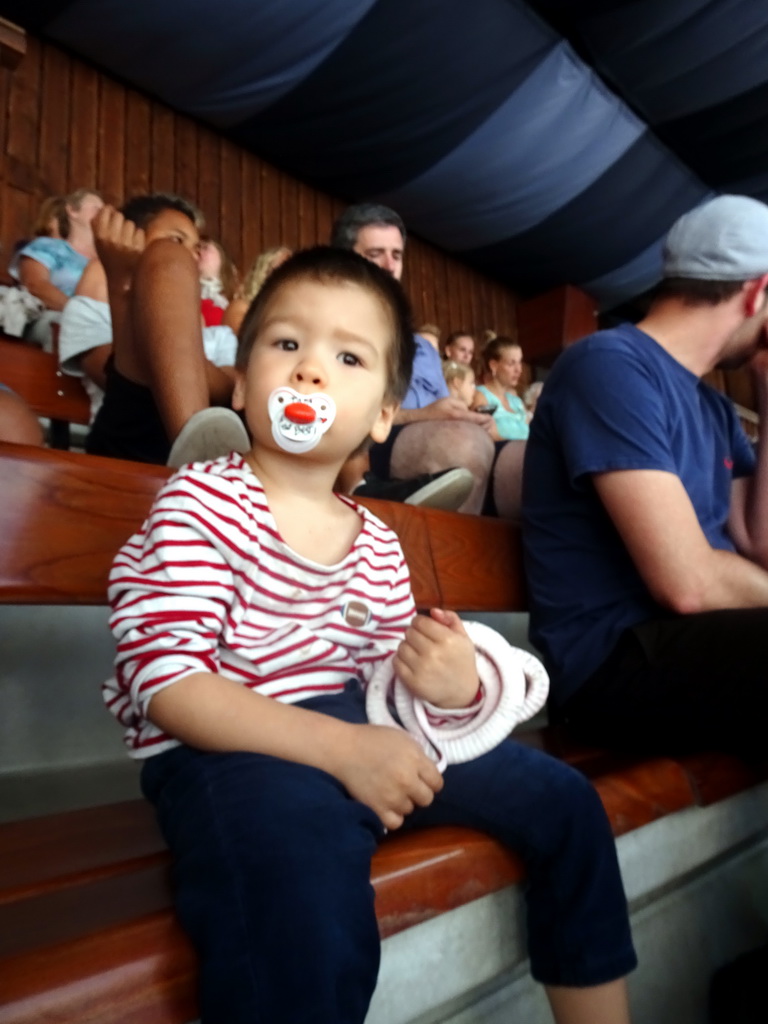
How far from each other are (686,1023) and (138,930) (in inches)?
28.8

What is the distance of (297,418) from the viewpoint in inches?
27.4

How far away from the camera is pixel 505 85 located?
333cm

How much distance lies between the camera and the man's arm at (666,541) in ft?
3.24

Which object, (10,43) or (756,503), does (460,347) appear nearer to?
(756,503)

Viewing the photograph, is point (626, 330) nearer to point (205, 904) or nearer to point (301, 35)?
point (205, 904)

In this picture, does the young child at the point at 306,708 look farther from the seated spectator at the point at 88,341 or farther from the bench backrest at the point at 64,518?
the seated spectator at the point at 88,341

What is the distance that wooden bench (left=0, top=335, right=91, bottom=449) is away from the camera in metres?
1.59

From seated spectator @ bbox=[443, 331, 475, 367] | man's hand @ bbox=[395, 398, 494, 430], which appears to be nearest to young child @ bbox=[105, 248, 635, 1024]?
man's hand @ bbox=[395, 398, 494, 430]

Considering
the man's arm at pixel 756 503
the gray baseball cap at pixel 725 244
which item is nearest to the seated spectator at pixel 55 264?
the gray baseball cap at pixel 725 244

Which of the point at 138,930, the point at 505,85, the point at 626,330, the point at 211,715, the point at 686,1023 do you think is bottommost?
the point at 686,1023

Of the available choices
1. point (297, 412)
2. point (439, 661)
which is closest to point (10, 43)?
point (297, 412)

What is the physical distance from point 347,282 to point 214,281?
5.41ft

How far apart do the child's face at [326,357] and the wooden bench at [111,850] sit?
0.22 meters

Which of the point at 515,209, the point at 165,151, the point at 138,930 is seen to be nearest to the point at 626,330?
the point at 138,930
